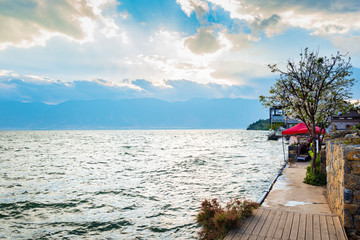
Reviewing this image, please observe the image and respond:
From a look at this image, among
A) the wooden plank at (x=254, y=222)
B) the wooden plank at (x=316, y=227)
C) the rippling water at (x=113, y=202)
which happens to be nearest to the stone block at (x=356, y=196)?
the wooden plank at (x=316, y=227)

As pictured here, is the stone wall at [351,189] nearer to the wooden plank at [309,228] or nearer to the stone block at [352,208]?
the stone block at [352,208]

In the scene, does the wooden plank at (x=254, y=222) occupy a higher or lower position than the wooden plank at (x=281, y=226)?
lower

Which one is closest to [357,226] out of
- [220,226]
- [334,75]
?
[220,226]

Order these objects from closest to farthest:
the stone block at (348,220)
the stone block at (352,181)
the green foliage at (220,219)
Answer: the stone block at (352,181) → the stone block at (348,220) → the green foliage at (220,219)

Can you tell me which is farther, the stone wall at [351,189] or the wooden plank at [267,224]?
the wooden plank at [267,224]

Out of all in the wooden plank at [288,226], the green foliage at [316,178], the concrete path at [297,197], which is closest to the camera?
the wooden plank at [288,226]

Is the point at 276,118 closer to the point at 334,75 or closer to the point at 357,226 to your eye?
the point at 334,75

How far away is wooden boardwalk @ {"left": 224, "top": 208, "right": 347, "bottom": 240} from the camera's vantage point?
21.5ft

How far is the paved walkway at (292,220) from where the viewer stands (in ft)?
21.7

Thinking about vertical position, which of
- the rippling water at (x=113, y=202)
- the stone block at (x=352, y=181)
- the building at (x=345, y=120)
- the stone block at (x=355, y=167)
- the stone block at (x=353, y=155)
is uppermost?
the building at (x=345, y=120)

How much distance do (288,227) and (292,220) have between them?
2.24ft

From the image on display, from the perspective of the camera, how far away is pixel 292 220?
770cm

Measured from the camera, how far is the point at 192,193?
15.2m

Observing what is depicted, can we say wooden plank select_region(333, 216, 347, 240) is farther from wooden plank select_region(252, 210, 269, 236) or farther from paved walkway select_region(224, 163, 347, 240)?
wooden plank select_region(252, 210, 269, 236)
